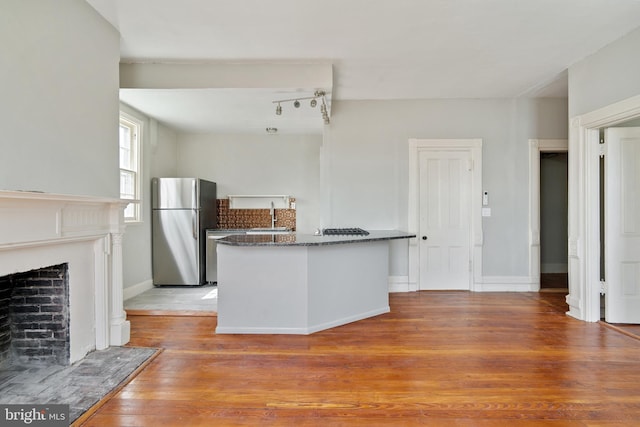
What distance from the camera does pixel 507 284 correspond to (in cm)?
470

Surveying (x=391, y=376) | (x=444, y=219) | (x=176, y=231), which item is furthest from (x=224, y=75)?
(x=444, y=219)

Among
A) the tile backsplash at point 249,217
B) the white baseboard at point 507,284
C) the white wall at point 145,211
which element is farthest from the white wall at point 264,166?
the white baseboard at point 507,284

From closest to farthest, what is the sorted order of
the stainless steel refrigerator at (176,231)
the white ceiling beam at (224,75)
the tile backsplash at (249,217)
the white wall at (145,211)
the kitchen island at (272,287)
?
the kitchen island at (272,287) < the white ceiling beam at (224,75) < the white wall at (145,211) < the stainless steel refrigerator at (176,231) < the tile backsplash at (249,217)

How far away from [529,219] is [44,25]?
212 inches

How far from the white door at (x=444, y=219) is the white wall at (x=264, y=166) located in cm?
204

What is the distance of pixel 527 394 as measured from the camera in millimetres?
2111

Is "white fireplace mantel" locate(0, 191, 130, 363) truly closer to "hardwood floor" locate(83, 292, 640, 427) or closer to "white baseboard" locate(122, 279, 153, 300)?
"hardwood floor" locate(83, 292, 640, 427)

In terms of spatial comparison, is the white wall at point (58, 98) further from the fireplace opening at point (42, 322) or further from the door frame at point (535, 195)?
the door frame at point (535, 195)

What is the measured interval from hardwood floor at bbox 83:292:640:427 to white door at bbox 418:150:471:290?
125cm

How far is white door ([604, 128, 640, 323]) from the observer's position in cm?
329

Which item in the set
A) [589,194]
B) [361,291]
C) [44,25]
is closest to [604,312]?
[589,194]

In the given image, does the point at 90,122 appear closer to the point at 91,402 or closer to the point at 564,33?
the point at 91,402

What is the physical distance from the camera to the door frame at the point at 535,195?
464 centimetres

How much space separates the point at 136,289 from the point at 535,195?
554 cm
